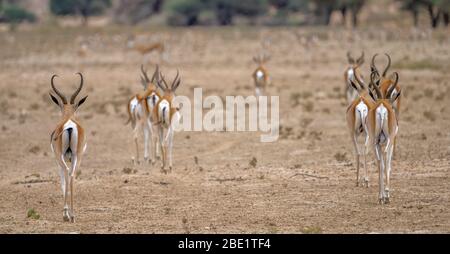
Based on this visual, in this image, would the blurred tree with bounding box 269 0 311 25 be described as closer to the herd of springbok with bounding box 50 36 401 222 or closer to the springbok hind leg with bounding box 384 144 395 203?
the herd of springbok with bounding box 50 36 401 222

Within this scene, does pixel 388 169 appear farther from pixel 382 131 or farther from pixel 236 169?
pixel 236 169

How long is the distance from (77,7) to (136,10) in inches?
550

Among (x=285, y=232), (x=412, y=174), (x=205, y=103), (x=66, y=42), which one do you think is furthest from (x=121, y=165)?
(x=66, y=42)

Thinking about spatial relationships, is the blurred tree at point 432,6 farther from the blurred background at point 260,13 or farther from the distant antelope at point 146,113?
the distant antelope at point 146,113

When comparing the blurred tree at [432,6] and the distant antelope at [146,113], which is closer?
the distant antelope at [146,113]

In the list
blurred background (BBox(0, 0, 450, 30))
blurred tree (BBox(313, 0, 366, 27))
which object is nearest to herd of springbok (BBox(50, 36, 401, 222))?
blurred tree (BBox(313, 0, 366, 27))

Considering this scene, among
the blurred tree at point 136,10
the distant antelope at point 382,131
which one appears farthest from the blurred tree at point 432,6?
the distant antelope at point 382,131

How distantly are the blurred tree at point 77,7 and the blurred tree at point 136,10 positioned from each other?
26.5 feet

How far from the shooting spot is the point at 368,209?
12.7m

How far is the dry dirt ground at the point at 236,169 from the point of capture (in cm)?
1227

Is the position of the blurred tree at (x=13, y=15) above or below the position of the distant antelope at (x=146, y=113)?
above

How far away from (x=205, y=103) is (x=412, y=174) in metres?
14.8

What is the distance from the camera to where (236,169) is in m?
17.2

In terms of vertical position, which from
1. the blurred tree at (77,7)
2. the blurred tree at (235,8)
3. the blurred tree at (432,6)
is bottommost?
the blurred tree at (432,6)
